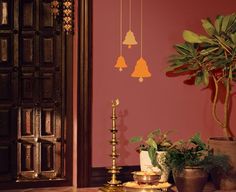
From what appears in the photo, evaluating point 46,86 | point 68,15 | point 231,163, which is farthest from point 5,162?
point 231,163

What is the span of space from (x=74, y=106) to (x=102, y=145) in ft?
1.52

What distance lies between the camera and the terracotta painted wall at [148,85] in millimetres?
5535

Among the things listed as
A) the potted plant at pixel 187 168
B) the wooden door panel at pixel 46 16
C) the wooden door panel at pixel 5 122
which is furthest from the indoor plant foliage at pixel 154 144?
the wooden door panel at pixel 46 16

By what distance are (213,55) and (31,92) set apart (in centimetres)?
177

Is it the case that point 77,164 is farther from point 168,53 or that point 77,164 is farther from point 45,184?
point 168,53

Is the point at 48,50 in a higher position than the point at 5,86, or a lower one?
higher

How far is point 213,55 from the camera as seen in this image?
539 centimetres

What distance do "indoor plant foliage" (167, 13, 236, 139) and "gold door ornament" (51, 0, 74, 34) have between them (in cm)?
103

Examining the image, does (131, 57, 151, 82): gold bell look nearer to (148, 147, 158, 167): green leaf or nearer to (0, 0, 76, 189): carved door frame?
(0, 0, 76, 189): carved door frame

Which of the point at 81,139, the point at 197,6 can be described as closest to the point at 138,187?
the point at 81,139

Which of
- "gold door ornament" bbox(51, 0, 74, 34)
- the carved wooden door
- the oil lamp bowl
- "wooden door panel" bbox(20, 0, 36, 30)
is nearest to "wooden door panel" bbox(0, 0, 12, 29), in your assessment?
the carved wooden door

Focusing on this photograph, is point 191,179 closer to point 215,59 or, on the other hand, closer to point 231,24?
point 215,59

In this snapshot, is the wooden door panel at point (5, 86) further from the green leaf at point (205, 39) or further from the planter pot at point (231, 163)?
the planter pot at point (231, 163)

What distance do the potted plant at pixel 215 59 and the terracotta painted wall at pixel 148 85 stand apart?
189mm
